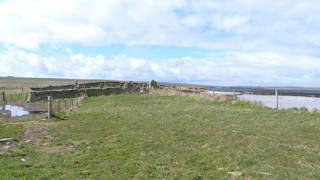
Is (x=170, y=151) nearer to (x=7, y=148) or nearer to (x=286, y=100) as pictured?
(x=7, y=148)

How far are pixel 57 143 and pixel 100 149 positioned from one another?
289 cm

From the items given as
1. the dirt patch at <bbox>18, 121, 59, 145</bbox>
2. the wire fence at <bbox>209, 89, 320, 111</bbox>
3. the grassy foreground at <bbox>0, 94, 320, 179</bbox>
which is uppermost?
the wire fence at <bbox>209, 89, 320, 111</bbox>

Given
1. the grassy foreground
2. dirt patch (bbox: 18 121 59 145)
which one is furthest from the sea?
dirt patch (bbox: 18 121 59 145)

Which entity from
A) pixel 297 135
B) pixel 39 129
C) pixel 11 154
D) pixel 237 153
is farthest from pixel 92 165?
pixel 297 135

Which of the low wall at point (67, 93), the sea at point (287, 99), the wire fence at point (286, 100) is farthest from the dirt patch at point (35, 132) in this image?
the low wall at point (67, 93)

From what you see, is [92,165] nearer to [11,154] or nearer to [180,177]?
[180,177]

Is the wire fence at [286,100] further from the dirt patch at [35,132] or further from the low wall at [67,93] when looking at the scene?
the dirt patch at [35,132]

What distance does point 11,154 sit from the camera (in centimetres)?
959

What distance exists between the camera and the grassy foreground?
742 cm

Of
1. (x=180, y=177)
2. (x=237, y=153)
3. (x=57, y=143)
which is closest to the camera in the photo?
(x=180, y=177)

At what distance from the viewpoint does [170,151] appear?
9.80 metres

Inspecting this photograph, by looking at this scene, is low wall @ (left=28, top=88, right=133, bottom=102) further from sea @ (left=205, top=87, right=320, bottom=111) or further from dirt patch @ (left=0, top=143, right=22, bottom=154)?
dirt patch @ (left=0, top=143, right=22, bottom=154)

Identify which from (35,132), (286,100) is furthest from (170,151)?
(286,100)

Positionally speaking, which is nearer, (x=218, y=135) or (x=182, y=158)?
(x=182, y=158)
